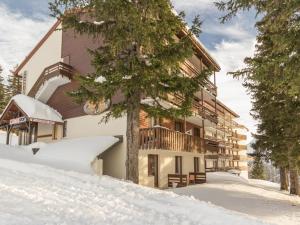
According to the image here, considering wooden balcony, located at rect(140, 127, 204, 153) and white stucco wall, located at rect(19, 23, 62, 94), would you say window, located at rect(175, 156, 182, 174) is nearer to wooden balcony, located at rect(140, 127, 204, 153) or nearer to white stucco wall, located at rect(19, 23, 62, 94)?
wooden balcony, located at rect(140, 127, 204, 153)

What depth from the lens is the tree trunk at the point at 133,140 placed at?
13.8m

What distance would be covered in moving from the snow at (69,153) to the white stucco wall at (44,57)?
9502mm

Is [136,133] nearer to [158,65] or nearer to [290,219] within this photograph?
[158,65]

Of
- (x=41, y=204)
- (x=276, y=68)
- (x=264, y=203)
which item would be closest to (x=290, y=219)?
(x=264, y=203)

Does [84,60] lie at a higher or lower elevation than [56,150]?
higher

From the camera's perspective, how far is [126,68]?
13922mm

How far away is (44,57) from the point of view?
30781mm

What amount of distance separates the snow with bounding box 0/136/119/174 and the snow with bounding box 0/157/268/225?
27.6 feet

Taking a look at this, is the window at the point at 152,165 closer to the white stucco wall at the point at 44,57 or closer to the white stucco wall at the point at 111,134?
the white stucco wall at the point at 111,134

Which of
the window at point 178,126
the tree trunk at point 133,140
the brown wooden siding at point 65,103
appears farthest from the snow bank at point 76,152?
the window at point 178,126

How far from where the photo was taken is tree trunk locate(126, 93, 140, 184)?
13750 millimetres

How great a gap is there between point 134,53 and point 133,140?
389 centimetres

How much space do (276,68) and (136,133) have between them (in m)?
6.18

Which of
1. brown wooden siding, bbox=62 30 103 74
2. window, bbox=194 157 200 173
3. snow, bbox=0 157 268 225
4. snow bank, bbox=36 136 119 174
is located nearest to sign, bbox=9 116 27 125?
snow bank, bbox=36 136 119 174
